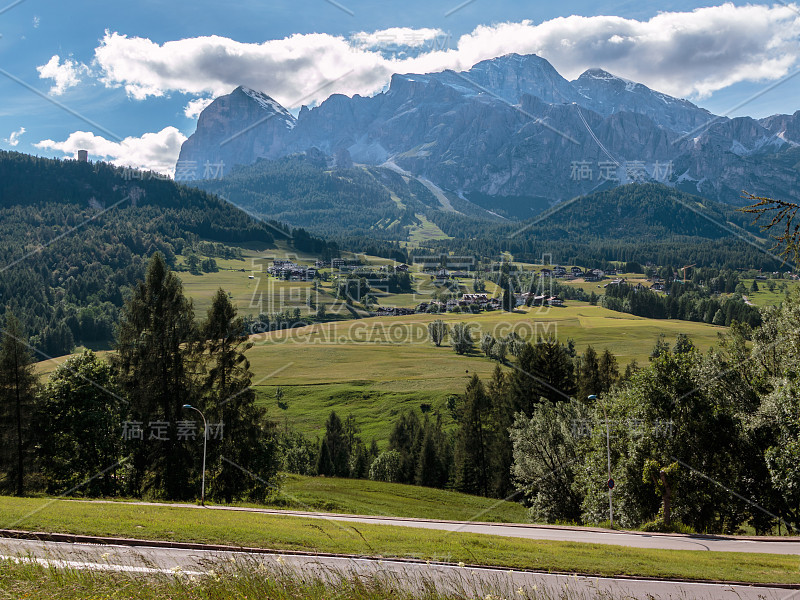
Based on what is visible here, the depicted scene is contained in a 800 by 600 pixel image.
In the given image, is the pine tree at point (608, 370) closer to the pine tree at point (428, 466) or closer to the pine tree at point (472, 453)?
the pine tree at point (472, 453)

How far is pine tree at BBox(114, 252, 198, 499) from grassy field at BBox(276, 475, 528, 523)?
8.06 meters

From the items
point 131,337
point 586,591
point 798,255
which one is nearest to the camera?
point 798,255

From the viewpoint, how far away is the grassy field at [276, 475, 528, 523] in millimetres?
37906

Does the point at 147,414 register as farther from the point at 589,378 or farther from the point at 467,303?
the point at 467,303

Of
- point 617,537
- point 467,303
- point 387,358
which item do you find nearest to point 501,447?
point 617,537

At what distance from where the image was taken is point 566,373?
60.7 metres

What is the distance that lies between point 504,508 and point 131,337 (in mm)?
36540

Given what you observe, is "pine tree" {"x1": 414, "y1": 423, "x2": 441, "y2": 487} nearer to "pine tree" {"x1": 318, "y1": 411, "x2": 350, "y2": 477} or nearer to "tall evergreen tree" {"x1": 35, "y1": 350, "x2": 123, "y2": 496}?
"pine tree" {"x1": 318, "y1": 411, "x2": 350, "y2": 477}

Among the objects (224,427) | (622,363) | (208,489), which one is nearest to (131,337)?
(224,427)

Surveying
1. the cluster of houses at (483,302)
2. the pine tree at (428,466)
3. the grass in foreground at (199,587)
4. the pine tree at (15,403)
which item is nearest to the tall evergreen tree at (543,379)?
the pine tree at (428,466)

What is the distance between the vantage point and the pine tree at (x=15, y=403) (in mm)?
35531

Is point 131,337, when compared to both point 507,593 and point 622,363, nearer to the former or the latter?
point 507,593

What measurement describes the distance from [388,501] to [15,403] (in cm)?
2849

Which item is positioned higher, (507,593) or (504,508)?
(507,593)
